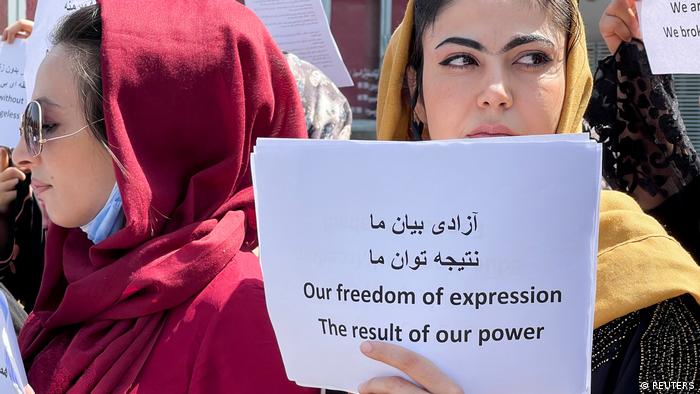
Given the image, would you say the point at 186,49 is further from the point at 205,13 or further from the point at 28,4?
the point at 28,4

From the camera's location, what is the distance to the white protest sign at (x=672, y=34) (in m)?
2.00

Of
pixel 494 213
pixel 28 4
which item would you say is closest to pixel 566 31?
pixel 494 213

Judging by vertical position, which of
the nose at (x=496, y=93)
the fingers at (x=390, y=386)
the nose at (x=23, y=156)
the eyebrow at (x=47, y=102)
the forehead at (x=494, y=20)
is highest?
the forehead at (x=494, y=20)

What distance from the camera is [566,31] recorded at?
5.62 feet

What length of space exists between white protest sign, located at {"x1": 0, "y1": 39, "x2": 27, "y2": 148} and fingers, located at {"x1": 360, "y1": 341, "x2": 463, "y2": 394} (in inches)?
82.5

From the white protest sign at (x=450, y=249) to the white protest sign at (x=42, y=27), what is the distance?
5.18 feet

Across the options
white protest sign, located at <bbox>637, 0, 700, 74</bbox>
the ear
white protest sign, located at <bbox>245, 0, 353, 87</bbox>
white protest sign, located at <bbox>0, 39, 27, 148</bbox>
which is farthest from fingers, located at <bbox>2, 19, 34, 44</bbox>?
white protest sign, located at <bbox>637, 0, 700, 74</bbox>

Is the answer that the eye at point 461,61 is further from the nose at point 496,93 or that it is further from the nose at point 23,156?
the nose at point 23,156

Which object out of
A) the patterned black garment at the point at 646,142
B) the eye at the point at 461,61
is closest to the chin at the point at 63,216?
the eye at the point at 461,61

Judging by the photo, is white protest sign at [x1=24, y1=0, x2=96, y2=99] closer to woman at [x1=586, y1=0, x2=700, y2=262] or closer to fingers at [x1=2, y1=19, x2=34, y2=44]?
fingers at [x1=2, y1=19, x2=34, y2=44]

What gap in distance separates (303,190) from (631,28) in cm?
117

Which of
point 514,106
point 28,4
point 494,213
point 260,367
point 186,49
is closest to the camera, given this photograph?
point 494,213

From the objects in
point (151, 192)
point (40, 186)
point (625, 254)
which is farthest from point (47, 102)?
point (625, 254)

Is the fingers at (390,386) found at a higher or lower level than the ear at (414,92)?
lower
